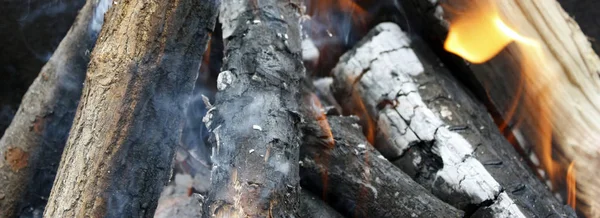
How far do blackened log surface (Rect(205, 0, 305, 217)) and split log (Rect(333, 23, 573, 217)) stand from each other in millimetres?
407

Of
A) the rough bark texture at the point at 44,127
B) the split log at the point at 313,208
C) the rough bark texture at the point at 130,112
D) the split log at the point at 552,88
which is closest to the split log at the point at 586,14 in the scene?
the split log at the point at 552,88

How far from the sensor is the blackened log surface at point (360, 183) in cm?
148

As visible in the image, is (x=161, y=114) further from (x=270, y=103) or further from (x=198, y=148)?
(x=198, y=148)

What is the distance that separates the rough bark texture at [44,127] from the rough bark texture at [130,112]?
39 centimetres

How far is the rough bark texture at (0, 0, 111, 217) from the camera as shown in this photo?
1.64m

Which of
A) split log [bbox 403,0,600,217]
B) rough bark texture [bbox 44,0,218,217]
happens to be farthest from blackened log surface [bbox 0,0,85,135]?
split log [bbox 403,0,600,217]

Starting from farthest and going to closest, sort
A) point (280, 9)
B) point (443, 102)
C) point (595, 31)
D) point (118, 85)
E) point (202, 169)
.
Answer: point (595, 31), point (202, 169), point (443, 102), point (280, 9), point (118, 85)

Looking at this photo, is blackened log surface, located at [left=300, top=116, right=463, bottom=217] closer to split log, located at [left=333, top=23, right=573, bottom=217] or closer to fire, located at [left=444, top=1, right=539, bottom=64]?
split log, located at [left=333, top=23, right=573, bottom=217]

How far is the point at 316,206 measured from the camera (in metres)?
1.49

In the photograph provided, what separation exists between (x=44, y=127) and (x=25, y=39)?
0.61 m

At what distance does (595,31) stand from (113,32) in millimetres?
1884

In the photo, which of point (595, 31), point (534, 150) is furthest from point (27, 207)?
point (595, 31)

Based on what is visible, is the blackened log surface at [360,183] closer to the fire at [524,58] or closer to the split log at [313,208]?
the split log at [313,208]

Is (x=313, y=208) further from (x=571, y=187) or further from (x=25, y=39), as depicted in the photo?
(x=25, y=39)
